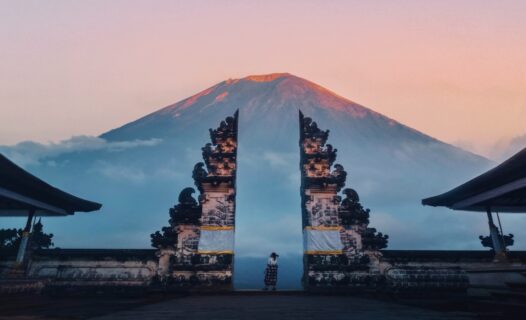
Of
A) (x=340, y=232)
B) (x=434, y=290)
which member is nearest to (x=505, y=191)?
(x=434, y=290)

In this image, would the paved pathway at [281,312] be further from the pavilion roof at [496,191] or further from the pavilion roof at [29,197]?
the pavilion roof at [29,197]

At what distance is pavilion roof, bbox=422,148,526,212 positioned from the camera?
24.5ft

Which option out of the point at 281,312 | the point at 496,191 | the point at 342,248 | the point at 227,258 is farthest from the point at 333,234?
the point at 281,312

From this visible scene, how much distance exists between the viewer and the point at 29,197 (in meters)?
9.50

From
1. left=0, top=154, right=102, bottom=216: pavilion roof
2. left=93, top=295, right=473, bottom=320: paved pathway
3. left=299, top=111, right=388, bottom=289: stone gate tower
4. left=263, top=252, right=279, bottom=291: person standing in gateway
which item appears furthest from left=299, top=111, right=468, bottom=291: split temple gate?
left=0, top=154, right=102, bottom=216: pavilion roof

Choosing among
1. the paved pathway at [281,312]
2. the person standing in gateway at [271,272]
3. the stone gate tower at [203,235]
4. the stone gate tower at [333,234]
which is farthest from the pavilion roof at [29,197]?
the stone gate tower at [333,234]

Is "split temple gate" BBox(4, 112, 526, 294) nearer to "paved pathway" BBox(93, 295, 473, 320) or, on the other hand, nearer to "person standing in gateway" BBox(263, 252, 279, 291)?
"person standing in gateway" BBox(263, 252, 279, 291)

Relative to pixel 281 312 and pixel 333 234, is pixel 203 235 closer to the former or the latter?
pixel 333 234

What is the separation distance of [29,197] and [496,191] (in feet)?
44.8

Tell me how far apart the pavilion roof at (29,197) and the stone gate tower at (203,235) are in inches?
135

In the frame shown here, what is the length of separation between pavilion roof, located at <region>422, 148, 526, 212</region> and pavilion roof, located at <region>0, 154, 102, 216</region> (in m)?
12.6

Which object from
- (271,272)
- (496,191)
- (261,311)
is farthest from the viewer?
(271,272)

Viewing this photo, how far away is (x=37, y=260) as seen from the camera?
32.9 ft

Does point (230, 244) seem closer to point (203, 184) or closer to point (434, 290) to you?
point (203, 184)
